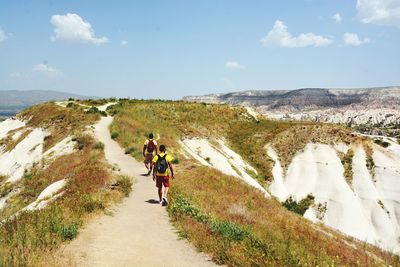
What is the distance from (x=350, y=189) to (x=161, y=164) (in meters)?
51.8

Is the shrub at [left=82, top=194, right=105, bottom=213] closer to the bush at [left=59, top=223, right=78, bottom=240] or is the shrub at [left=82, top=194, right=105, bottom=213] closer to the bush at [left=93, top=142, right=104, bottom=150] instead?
the bush at [left=59, top=223, right=78, bottom=240]

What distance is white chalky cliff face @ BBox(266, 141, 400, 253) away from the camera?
5572 centimetres

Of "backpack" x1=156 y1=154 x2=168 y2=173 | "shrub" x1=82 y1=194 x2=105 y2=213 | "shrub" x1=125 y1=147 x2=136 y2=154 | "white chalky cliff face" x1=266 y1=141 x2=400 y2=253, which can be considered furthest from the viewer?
"white chalky cliff face" x1=266 y1=141 x2=400 y2=253

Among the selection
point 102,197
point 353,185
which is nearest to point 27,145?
point 102,197

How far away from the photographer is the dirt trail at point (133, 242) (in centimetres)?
1103

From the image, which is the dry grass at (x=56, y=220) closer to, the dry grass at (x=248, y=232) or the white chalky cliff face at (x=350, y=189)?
the dry grass at (x=248, y=232)

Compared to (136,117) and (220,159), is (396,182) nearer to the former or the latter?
(220,159)

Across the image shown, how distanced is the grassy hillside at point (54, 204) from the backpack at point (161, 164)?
107 inches

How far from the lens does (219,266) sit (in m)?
11.0

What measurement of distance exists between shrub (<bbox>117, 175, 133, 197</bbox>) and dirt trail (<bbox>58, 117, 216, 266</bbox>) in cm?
112

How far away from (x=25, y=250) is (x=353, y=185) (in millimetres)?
61926

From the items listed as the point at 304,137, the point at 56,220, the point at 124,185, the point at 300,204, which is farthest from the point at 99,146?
the point at 304,137

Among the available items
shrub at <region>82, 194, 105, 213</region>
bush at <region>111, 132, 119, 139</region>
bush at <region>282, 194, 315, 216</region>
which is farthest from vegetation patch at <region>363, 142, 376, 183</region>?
shrub at <region>82, 194, 105, 213</region>

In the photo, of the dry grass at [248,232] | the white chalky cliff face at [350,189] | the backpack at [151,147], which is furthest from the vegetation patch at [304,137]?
the backpack at [151,147]
